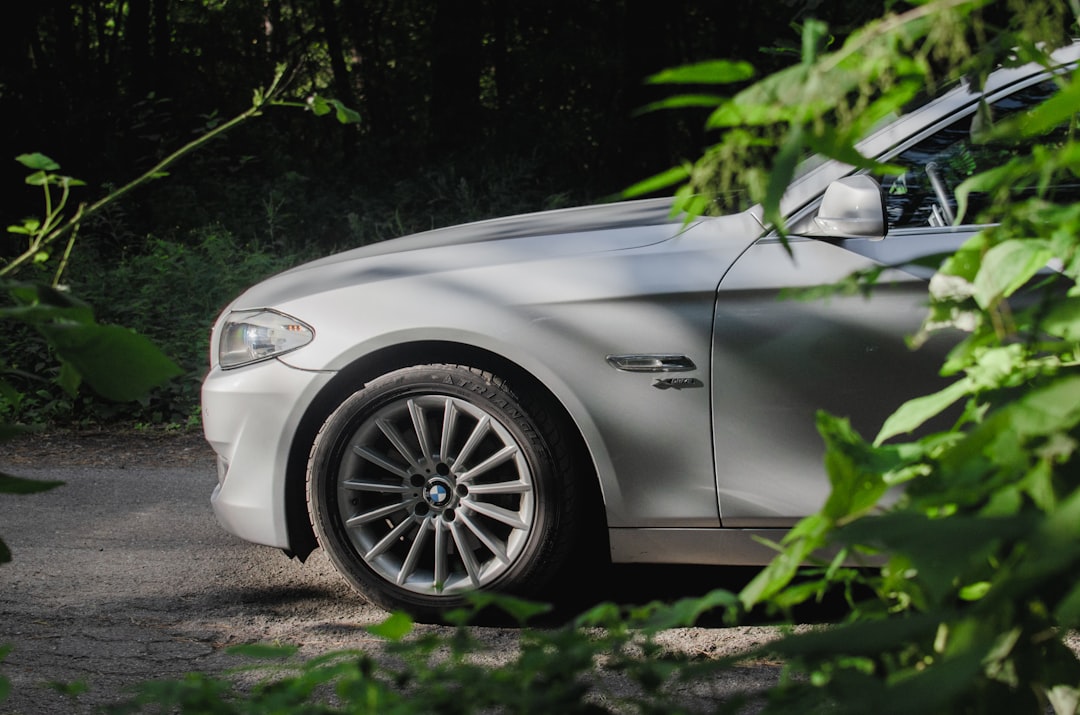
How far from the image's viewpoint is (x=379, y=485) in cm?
334

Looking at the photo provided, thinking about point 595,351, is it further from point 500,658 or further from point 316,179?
point 316,179

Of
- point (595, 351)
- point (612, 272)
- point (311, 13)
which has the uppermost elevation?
point (311, 13)

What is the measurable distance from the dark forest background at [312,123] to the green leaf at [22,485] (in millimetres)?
5946

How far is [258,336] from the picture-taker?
346 centimetres

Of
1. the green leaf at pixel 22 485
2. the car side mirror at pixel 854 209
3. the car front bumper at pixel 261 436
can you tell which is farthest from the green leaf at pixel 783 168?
the car front bumper at pixel 261 436

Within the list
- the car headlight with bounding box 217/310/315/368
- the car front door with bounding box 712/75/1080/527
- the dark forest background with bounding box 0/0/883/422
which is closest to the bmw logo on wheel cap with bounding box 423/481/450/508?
the car headlight with bounding box 217/310/315/368

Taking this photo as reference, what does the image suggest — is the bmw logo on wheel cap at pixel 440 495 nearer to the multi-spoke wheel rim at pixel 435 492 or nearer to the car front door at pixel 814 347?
the multi-spoke wheel rim at pixel 435 492

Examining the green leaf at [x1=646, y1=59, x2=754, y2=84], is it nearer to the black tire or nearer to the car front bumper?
the black tire

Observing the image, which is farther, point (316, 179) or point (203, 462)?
point (316, 179)

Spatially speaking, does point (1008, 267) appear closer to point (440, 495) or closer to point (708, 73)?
point (708, 73)

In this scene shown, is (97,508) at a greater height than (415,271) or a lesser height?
lesser

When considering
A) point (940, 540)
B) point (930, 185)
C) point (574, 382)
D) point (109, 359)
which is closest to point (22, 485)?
point (109, 359)

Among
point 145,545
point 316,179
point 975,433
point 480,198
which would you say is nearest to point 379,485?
point 145,545

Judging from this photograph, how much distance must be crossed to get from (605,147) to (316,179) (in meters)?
3.48
